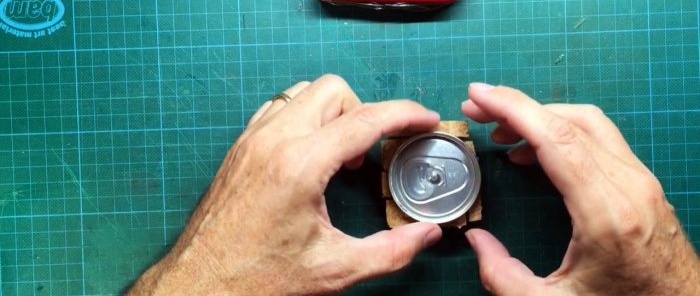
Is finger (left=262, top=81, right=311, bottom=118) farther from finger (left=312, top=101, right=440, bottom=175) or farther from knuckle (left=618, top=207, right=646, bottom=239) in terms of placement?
knuckle (left=618, top=207, right=646, bottom=239)

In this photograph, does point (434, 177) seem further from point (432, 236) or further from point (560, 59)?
point (560, 59)

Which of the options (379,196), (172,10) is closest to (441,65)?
(379,196)

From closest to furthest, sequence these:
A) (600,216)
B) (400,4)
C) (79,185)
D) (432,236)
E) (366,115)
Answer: (600,216) < (366,115) < (432,236) < (400,4) < (79,185)

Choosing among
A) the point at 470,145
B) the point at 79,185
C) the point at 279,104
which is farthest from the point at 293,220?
the point at 79,185

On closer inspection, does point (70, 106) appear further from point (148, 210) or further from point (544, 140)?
point (544, 140)

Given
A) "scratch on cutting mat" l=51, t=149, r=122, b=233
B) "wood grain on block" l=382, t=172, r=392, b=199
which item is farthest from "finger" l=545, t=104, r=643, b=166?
"scratch on cutting mat" l=51, t=149, r=122, b=233

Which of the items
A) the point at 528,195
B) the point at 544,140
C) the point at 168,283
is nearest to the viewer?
the point at 544,140
